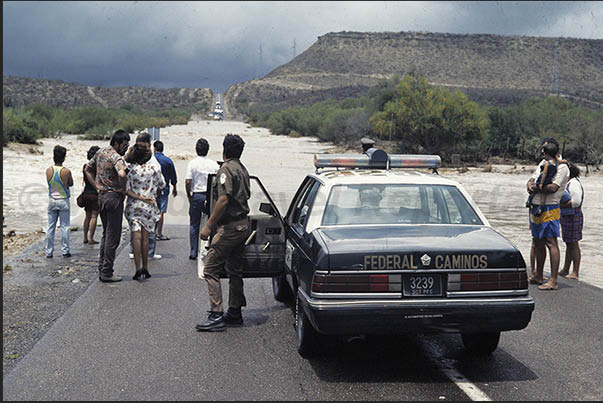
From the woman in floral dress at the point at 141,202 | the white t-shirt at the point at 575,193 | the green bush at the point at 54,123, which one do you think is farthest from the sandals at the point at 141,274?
the green bush at the point at 54,123

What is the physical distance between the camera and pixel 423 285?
18.5ft

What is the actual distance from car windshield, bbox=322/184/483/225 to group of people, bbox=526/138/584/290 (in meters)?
2.85

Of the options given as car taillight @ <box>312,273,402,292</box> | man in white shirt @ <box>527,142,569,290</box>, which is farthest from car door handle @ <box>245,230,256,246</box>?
man in white shirt @ <box>527,142,569,290</box>

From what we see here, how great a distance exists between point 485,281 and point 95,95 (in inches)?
7008

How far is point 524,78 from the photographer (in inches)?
4938

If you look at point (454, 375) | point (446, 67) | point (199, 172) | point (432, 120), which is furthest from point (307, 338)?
point (446, 67)

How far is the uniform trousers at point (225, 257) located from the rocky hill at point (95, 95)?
13896cm

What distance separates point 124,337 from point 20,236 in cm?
845

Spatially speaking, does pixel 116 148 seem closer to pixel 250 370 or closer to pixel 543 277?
pixel 250 370

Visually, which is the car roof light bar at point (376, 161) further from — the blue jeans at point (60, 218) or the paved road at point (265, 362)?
the blue jeans at point (60, 218)

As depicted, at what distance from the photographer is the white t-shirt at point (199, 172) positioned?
10930mm

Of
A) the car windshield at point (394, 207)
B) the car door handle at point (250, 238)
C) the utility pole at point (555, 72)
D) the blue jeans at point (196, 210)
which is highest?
the utility pole at point (555, 72)

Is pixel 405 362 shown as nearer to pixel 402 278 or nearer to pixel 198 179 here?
pixel 402 278

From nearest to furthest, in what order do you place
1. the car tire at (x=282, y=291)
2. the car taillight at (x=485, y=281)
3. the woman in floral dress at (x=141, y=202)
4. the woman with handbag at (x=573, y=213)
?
the car taillight at (x=485, y=281) → the car tire at (x=282, y=291) → the woman in floral dress at (x=141, y=202) → the woman with handbag at (x=573, y=213)
